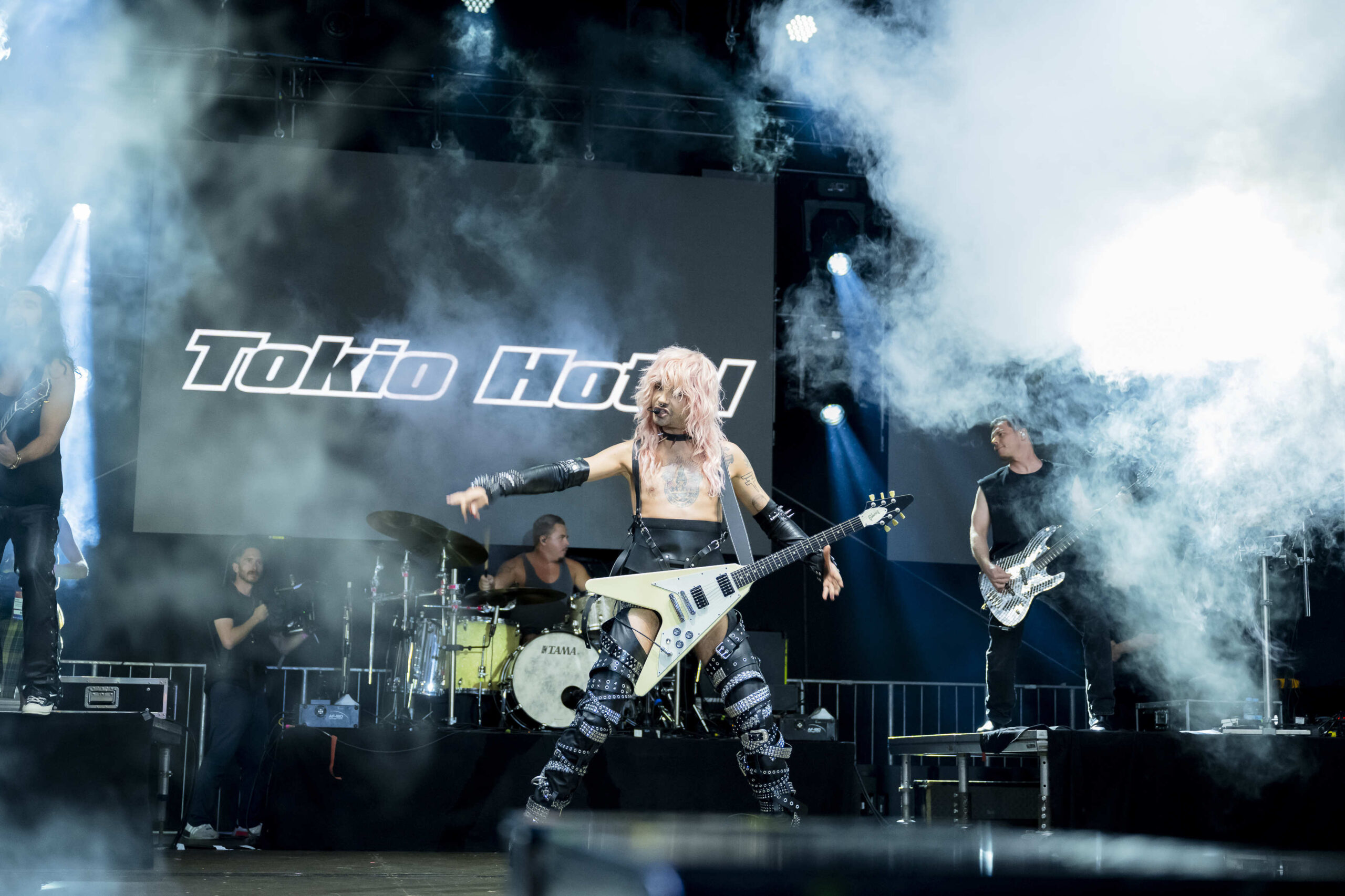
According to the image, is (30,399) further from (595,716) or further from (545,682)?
(545,682)

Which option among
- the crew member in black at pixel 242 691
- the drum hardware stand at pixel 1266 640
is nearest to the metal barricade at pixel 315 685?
the crew member in black at pixel 242 691

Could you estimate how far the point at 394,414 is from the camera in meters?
9.52

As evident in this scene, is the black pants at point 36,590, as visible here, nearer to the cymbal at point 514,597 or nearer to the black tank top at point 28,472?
the black tank top at point 28,472

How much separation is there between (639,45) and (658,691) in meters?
5.21

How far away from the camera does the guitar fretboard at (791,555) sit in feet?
16.6

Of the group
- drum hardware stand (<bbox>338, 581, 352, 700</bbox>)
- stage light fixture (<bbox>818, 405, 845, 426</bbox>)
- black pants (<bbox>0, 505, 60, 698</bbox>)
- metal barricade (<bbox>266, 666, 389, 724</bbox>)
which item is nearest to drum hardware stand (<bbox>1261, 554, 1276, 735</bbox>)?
drum hardware stand (<bbox>338, 581, 352, 700</bbox>)

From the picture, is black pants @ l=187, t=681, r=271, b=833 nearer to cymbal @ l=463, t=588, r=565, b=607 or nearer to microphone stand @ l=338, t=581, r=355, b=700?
microphone stand @ l=338, t=581, r=355, b=700

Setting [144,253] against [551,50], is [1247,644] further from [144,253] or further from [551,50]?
[144,253]

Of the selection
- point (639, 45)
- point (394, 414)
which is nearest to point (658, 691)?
point (394, 414)

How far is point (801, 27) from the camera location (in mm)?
9156

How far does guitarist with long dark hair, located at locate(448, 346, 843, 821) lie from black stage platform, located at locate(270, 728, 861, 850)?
5.54 ft

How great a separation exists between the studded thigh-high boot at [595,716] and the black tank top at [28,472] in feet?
8.47

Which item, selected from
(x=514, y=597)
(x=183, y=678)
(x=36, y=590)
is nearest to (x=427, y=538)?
(x=514, y=597)

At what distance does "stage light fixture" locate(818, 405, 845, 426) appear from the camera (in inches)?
447
